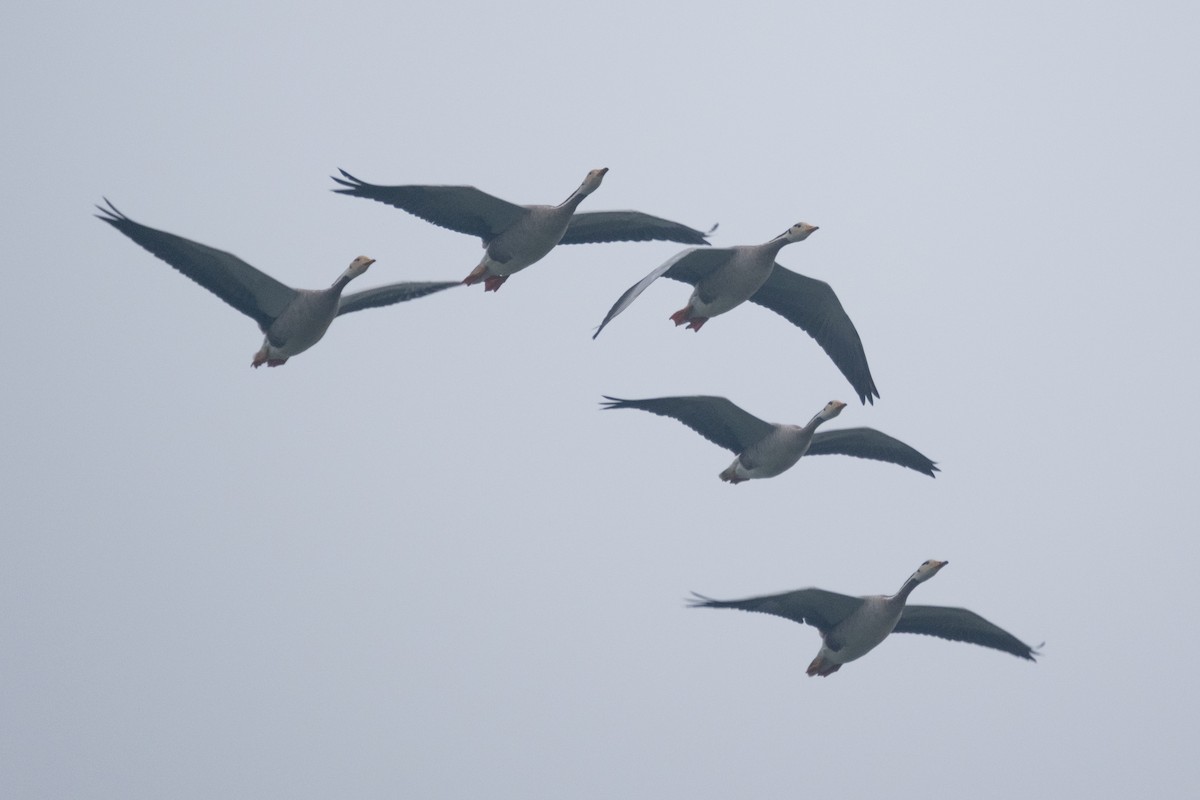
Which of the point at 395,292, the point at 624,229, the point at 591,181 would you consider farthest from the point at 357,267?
the point at 624,229

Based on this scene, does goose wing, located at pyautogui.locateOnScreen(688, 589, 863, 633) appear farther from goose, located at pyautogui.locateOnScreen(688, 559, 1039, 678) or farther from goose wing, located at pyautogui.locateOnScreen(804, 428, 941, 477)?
goose wing, located at pyautogui.locateOnScreen(804, 428, 941, 477)

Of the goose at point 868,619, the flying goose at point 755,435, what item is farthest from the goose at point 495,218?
the goose at point 868,619

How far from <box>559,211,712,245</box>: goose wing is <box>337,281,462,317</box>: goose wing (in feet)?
6.10

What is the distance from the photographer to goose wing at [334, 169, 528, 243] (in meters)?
18.4

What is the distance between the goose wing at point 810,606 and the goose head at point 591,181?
5612 millimetres

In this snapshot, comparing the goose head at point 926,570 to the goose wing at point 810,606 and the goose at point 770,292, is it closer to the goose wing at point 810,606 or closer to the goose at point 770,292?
the goose wing at point 810,606

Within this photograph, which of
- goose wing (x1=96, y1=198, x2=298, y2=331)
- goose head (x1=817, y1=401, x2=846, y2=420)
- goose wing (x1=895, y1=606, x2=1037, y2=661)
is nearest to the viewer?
goose wing (x1=96, y1=198, x2=298, y2=331)

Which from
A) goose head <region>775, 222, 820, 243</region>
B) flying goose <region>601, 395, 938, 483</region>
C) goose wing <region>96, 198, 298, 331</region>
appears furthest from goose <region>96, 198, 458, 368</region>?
goose head <region>775, 222, 820, 243</region>

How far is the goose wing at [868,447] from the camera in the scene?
68.0ft

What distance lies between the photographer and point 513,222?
62.5 feet

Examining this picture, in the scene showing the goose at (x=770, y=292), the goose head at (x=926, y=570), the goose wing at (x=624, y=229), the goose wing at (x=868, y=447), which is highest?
the goose wing at (x=624, y=229)

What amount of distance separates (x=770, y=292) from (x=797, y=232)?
2229 mm

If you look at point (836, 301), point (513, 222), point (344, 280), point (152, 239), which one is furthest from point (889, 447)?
point (152, 239)

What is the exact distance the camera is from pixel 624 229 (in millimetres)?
20547
